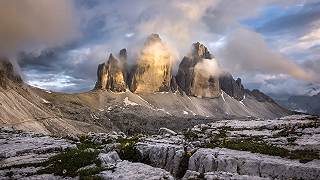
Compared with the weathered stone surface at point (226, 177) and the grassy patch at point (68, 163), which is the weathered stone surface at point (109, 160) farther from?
the weathered stone surface at point (226, 177)

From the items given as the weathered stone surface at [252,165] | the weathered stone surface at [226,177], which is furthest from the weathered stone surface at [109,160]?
the weathered stone surface at [226,177]

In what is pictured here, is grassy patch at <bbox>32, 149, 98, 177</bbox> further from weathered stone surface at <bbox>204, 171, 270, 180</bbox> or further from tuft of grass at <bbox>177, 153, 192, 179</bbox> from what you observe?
weathered stone surface at <bbox>204, 171, 270, 180</bbox>

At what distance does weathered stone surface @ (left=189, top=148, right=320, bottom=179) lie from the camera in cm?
1156

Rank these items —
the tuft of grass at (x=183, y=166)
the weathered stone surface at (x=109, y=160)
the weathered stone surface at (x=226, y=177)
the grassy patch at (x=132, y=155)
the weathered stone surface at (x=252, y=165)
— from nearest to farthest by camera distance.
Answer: the weathered stone surface at (x=226, y=177), the weathered stone surface at (x=252, y=165), the weathered stone surface at (x=109, y=160), the tuft of grass at (x=183, y=166), the grassy patch at (x=132, y=155)

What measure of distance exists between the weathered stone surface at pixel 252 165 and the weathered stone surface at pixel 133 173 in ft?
14.8

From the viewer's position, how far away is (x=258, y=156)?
14680mm

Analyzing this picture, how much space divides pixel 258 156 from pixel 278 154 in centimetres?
156

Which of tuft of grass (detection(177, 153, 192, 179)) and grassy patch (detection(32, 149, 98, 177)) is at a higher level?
grassy patch (detection(32, 149, 98, 177))

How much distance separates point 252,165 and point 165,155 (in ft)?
24.8

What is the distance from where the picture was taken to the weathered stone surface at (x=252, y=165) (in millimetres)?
11562

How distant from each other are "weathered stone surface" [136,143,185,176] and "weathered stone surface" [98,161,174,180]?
→ 387 cm

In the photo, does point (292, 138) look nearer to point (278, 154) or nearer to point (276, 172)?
point (278, 154)

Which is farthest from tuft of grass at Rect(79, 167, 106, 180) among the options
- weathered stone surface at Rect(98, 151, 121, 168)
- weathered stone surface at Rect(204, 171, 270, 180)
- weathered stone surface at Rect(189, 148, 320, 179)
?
weathered stone surface at Rect(189, 148, 320, 179)

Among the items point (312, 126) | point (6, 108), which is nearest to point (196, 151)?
point (312, 126)
